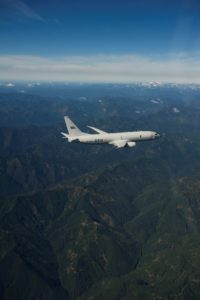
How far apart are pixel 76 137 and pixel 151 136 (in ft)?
140

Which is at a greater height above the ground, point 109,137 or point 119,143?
point 109,137

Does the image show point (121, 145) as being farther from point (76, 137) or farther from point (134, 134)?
point (76, 137)

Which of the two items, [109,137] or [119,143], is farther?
[109,137]

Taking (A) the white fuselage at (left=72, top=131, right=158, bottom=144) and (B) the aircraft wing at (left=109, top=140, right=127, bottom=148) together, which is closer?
(B) the aircraft wing at (left=109, top=140, right=127, bottom=148)

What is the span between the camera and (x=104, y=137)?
181 meters

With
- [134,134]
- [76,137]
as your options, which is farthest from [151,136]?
[76,137]

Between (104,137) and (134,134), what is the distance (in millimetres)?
17615

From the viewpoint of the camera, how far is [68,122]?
648ft

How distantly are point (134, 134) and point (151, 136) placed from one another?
10.6 m

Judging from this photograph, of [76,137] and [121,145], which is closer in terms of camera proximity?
[121,145]

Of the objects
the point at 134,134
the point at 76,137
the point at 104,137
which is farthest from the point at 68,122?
the point at 134,134

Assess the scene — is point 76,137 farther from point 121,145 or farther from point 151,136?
point 151,136

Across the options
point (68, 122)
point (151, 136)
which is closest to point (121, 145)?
point (151, 136)

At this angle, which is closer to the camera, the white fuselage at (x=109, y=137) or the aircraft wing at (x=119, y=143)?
the aircraft wing at (x=119, y=143)
